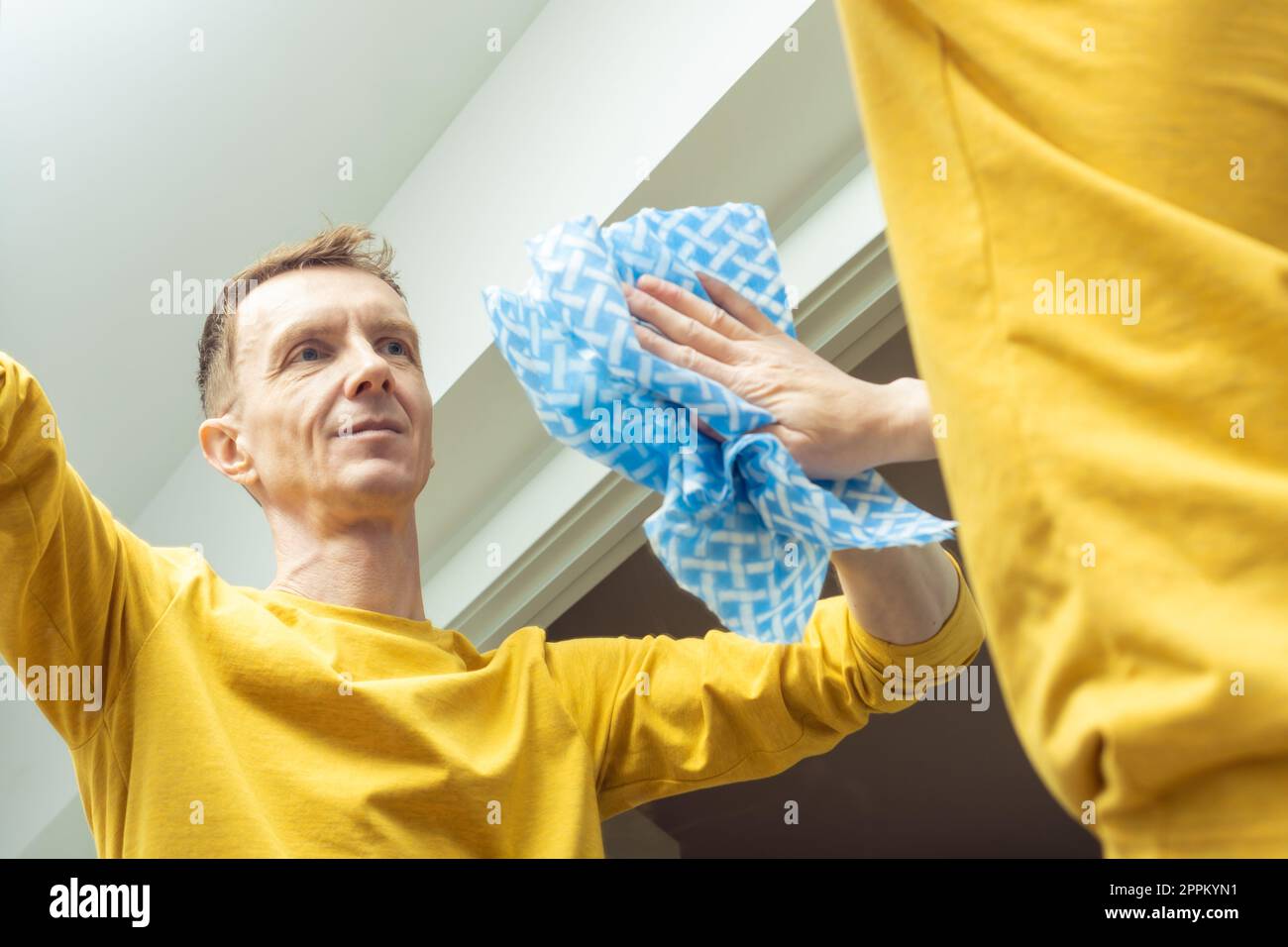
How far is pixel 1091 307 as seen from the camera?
36 centimetres

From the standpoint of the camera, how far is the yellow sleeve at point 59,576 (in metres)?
0.88

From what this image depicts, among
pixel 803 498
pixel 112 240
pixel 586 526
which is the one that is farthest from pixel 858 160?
pixel 112 240

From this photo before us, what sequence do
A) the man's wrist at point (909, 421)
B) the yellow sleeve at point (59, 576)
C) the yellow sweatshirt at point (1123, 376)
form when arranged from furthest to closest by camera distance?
the yellow sleeve at point (59, 576)
the man's wrist at point (909, 421)
the yellow sweatshirt at point (1123, 376)

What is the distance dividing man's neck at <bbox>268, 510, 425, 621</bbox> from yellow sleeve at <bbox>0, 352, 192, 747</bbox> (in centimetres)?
14

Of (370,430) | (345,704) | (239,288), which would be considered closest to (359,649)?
(345,704)

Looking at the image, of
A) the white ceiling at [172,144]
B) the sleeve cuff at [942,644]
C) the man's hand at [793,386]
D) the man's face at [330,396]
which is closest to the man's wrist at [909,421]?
the man's hand at [793,386]

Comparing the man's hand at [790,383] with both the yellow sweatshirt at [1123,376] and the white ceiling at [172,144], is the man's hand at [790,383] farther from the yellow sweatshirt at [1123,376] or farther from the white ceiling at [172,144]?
the white ceiling at [172,144]

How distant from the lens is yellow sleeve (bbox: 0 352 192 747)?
88 cm

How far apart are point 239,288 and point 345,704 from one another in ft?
1.68

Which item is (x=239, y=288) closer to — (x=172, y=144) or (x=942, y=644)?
(x=172, y=144)

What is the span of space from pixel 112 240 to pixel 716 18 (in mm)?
789

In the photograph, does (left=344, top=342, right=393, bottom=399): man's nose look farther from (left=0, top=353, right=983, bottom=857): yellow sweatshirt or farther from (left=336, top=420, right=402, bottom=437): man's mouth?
(left=0, top=353, right=983, bottom=857): yellow sweatshirt

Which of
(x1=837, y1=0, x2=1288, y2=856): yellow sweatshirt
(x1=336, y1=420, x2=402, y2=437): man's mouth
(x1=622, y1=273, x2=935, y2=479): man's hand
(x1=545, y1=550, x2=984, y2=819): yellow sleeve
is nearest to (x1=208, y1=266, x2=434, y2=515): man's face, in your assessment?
(x1=336, y1=420, x2=402, y2=437): man's mouth

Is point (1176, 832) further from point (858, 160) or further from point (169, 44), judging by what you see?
point (169, 44)
